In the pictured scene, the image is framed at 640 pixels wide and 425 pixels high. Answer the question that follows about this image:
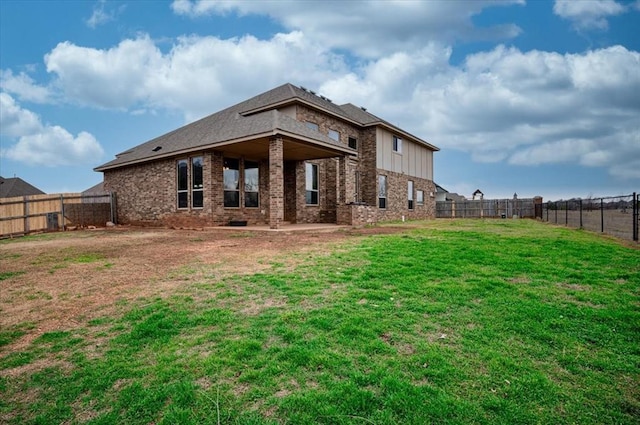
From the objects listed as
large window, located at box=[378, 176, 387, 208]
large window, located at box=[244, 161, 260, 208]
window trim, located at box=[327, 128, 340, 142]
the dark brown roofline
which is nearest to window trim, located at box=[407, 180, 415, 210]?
large window, located at box=[378, 176, 387, 208]

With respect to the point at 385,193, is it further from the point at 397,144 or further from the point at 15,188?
the point at 15,188

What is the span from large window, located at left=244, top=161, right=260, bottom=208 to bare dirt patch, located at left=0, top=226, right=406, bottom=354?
603cm

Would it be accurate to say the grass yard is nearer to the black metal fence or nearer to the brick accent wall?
the black metal fence

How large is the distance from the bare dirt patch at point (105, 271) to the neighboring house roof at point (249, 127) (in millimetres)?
4745

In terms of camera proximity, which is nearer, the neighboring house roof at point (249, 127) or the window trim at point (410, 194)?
the neighboring house roof at point (249, 127)

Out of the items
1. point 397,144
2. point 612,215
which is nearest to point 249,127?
point 397,144

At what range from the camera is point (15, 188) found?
33.3m

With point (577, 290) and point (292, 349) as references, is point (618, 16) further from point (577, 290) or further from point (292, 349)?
point (292, 349)

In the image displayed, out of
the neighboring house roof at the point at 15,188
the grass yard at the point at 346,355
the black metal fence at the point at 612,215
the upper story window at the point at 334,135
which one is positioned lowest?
the grass yard at the point at 346,355

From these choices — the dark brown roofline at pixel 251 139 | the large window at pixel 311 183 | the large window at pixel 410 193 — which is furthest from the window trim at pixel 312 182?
the large window at pixel 410 193

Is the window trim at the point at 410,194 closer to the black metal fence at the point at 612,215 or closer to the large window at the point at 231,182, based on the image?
the black metal fence at the point at 612,215

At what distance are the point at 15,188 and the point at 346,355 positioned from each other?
4416 centimetres

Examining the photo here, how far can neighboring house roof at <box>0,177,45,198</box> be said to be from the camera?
107ft

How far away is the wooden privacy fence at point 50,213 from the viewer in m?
14.1
